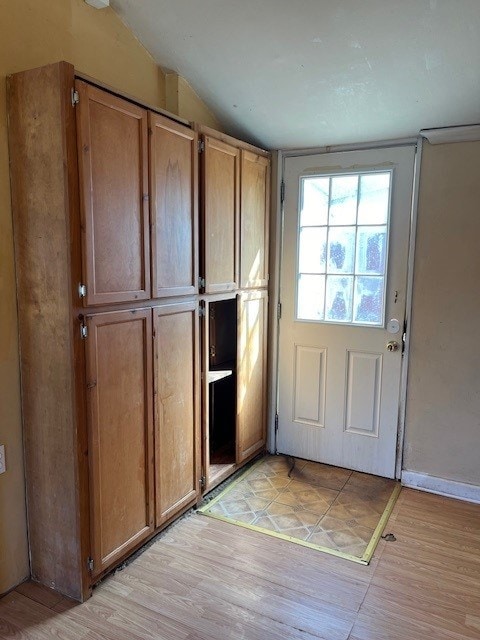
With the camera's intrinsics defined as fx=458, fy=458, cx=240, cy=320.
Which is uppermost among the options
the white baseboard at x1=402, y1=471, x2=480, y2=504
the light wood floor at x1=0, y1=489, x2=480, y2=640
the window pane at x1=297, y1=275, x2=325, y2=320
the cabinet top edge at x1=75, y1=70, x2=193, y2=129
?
the cabinet top edge at x1=75, y1=70, x2=193, y2=129

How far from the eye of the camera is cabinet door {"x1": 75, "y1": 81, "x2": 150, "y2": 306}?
1720 mm

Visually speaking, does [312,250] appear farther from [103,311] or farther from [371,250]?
[103,311]

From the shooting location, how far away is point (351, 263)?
2904 millimetres

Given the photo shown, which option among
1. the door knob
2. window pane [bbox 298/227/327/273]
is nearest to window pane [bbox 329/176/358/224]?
window pane [bbox 298/227/327/273]

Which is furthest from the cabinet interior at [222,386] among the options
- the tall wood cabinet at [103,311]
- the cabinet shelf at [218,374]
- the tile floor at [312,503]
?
the tall wood cabinet at [103,311]

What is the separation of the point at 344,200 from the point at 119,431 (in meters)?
1.95

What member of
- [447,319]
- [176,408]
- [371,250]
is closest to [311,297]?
[371,250]

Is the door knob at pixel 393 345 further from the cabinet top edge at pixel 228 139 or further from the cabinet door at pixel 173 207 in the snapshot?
the cabinet top edge at pixel 228 139

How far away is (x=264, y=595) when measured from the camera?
1.93m

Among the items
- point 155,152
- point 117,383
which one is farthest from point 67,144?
point 117,383

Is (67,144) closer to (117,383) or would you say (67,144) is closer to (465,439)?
(117,383)

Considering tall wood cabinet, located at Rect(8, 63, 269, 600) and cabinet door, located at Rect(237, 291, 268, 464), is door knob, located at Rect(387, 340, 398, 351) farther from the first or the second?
tall wood cabinet, located at Rect(8, 63, 269, 600)

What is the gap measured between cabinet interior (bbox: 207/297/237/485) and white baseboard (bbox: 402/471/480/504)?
1112mm

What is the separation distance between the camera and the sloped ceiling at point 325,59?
1.93 metres
